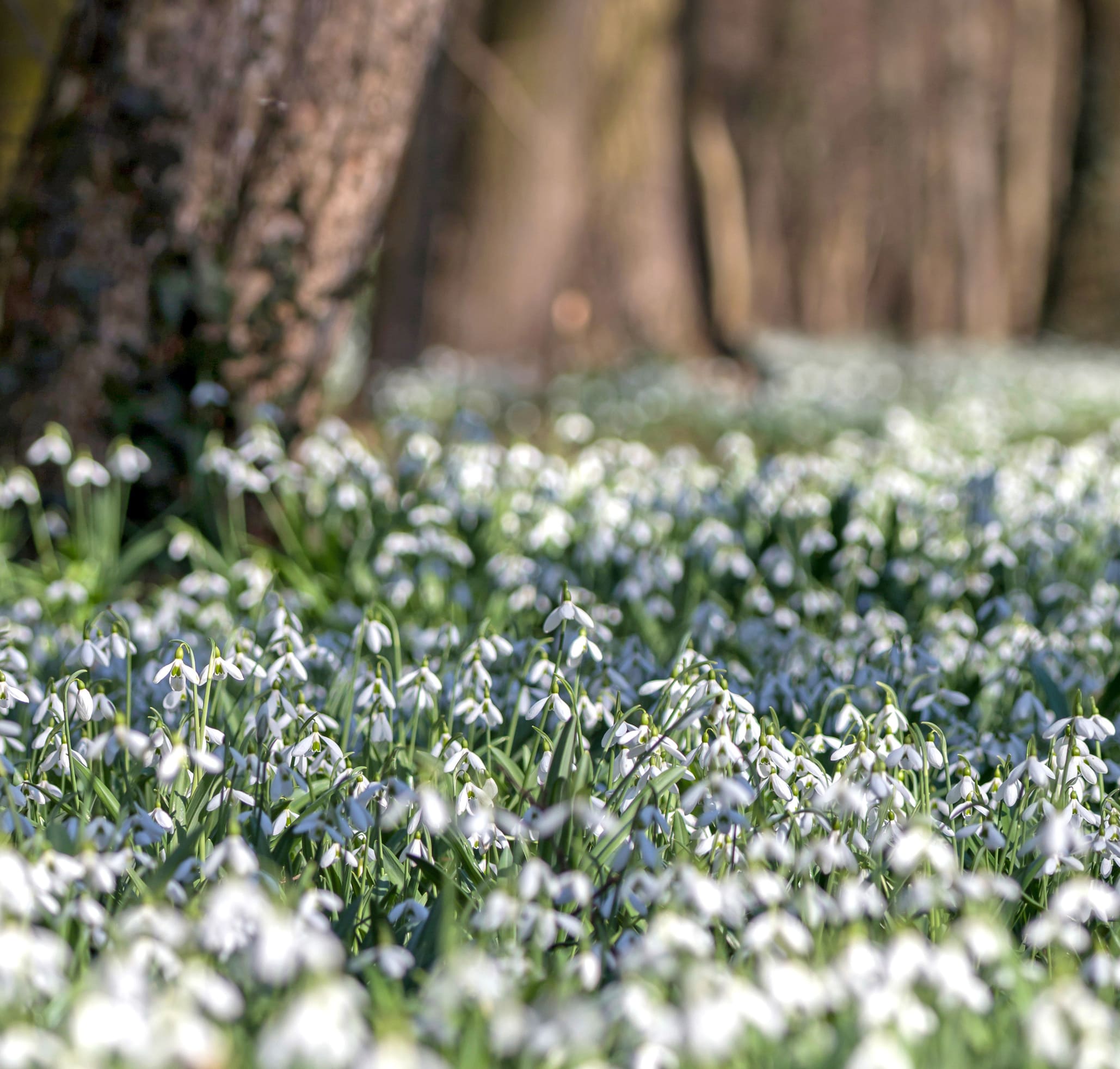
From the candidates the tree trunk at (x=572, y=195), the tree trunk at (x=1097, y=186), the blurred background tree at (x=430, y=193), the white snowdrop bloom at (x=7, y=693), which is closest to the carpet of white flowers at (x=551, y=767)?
the white snowdrop bloom at (x=7, y=693)

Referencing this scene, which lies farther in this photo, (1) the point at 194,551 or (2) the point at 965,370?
(2) the point at 965,370

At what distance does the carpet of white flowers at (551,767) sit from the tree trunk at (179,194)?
1.16 ft

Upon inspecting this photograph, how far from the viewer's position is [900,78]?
22578 mm

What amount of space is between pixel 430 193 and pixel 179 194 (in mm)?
4407

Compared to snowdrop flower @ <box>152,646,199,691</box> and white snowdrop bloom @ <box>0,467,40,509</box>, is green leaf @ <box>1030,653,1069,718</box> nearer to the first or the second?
snowdrop flower @ <box>152,646,199,691</box>

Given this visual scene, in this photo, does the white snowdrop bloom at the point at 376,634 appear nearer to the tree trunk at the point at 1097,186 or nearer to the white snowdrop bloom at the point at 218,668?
the white snowdrop bloom at the point at 218,668

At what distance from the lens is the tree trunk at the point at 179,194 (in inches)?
168

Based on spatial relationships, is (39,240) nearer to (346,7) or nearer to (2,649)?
(346,7)

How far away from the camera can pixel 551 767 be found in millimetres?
2111

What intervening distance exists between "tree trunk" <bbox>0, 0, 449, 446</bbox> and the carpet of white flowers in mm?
354

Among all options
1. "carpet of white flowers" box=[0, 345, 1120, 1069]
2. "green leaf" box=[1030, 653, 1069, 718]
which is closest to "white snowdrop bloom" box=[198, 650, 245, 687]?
"carpet of white flowers" box=[0, 345, 1120, 1069]

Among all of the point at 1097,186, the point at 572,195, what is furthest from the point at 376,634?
the point at 1097,186

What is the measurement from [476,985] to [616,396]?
24.3 feet

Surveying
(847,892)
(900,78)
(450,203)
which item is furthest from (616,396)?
(900,78)
